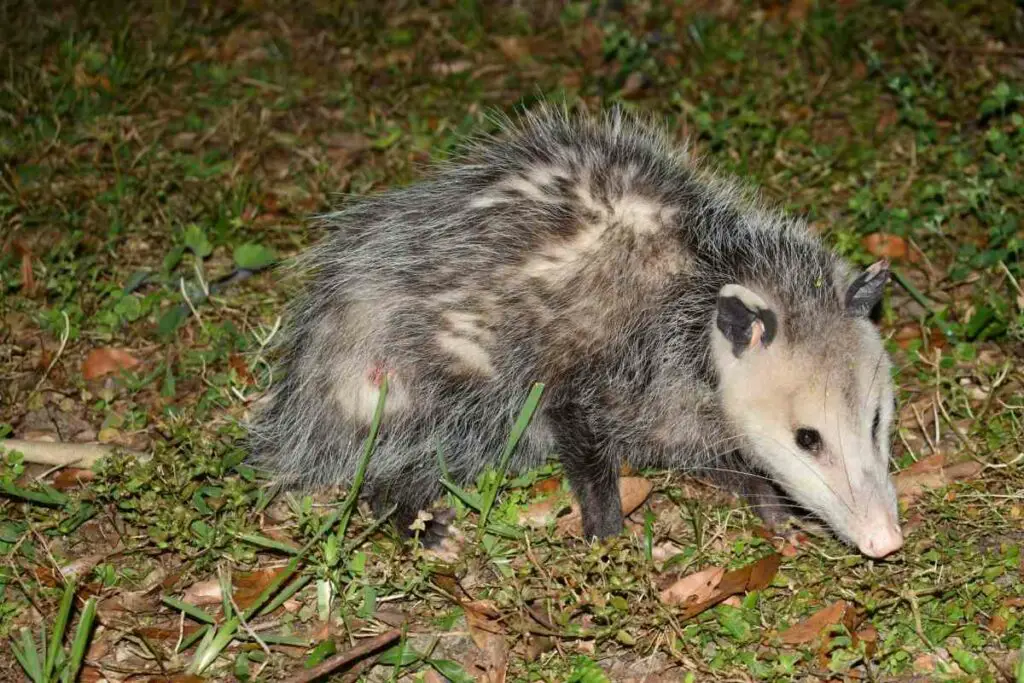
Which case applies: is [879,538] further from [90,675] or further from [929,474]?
[90,675]

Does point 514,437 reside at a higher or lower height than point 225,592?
higher

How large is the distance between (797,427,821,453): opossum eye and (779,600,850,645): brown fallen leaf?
0.30 metres

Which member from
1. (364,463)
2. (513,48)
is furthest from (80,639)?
(513,48)

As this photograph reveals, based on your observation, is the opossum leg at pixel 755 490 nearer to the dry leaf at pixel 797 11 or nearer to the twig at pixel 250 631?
the twig at pixel 250 631

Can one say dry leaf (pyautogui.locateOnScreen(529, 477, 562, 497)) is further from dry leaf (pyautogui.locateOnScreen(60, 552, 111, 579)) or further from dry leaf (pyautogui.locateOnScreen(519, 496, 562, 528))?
dry leaf (pyautogui.locateOnScreen(60, 552, 111, 579))

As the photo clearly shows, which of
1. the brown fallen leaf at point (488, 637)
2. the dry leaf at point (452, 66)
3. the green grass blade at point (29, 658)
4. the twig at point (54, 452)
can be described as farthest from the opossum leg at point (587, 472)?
the dry leaf at point (452, 66)

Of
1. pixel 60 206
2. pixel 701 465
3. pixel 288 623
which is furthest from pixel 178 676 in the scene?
pixel 60 206

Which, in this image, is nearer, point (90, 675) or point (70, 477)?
point (90, 675)

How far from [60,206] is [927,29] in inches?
110

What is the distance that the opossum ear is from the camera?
2301mm

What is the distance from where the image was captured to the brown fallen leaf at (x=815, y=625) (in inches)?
87.7

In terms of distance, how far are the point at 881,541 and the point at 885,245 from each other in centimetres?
121

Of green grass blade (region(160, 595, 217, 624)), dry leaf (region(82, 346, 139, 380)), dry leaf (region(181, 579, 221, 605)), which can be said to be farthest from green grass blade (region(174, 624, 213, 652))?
dry leaf (region(82, 346, 139, 380))

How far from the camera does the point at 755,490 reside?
2.62 meters
